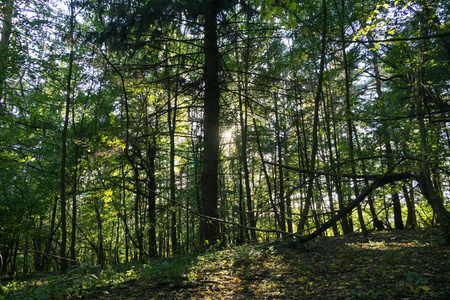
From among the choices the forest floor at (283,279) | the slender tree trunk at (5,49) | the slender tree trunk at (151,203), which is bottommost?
the forest floor at (283,279)

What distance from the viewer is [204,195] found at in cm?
785

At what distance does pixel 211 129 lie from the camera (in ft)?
26.4

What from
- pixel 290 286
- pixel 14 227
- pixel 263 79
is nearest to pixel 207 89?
pixel 263 79

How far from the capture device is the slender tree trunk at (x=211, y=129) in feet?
25.8

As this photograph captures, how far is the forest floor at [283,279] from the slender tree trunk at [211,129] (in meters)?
2.44

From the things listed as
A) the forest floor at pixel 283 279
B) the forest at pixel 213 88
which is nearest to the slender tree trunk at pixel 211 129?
the forest at pixel 213 88

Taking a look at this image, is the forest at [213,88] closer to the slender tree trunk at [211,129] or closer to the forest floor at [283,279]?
the slender tree trunk at [211,129]

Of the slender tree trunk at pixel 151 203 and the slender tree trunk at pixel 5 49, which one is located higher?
the slender tree trunk at pixel 5 49

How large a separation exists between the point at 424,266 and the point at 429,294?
1.21 metres

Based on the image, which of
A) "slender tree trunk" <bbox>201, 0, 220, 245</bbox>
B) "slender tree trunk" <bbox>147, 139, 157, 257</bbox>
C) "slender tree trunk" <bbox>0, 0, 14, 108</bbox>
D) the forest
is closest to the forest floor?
the forest

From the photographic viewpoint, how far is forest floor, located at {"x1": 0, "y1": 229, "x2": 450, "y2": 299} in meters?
3.39

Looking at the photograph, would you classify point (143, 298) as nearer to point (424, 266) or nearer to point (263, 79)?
point (424, 266)

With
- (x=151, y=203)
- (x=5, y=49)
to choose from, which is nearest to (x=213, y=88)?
(x=5, y=49)

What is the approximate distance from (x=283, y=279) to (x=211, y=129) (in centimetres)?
477
